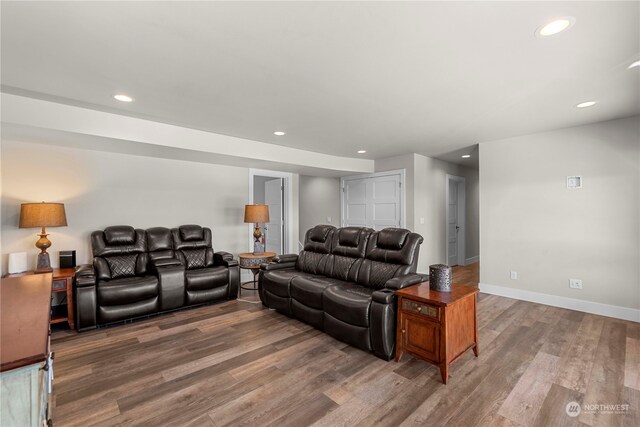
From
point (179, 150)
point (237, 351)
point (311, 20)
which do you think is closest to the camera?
point (311, 20)

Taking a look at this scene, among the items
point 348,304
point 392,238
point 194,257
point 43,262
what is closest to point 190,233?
point 194,257

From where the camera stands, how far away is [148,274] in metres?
3.96

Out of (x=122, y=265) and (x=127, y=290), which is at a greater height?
(x=122, y=265)

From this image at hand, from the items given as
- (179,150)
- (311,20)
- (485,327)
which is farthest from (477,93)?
(179,150)

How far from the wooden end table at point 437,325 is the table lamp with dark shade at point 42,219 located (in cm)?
385

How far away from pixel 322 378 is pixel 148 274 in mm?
2907

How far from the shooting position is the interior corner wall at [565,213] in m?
3.52

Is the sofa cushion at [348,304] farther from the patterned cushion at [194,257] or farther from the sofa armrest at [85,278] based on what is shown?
the sofa armrest at [85,278]

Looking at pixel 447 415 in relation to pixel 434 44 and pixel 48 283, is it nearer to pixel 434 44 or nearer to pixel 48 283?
pixel 434 44

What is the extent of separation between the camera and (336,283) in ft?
11.3

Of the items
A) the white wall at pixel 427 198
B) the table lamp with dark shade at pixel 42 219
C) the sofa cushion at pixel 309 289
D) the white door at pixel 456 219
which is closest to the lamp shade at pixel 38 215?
the table lamp with dark shade at pixel 42 219

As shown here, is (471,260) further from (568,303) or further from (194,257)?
(194,257)

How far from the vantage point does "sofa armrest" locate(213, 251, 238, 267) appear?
14.4 feet

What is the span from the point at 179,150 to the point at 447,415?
4.04m
